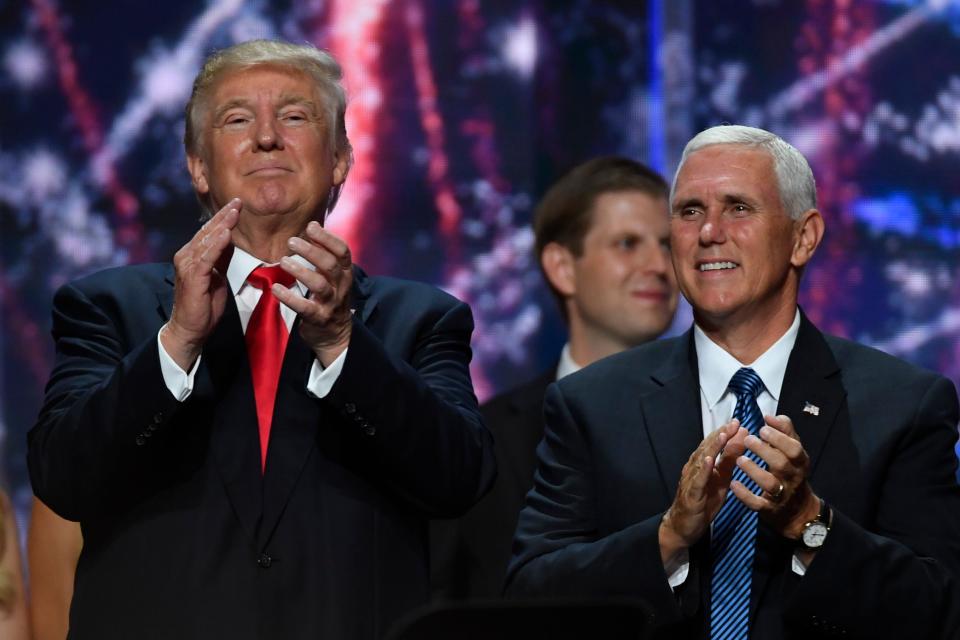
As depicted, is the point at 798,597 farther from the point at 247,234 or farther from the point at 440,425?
the point at 247,234

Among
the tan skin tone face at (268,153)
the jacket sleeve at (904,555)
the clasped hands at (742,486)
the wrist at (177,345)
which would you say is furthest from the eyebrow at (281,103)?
the jacket sleeve at (904,555)

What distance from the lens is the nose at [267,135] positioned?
8.72ft

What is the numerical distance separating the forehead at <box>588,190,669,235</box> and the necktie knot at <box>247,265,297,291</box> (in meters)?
1.71

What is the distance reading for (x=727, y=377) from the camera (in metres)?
2.81

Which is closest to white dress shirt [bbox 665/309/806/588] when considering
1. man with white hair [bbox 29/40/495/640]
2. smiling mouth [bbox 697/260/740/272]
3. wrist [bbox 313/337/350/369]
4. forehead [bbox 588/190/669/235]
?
smiling mouth [bbox 697/260/740/272]

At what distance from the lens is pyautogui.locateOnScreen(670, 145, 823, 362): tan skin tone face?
282 centimetres

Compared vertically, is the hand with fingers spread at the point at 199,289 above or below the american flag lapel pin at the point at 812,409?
above

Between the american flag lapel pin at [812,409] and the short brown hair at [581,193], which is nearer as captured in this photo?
the american flag lapel pin at [812,409]

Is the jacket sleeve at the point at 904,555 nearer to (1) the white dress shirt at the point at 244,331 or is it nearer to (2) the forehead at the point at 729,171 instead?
(2) the forehead at the point at 729,171

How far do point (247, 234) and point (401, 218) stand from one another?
2.64 meters

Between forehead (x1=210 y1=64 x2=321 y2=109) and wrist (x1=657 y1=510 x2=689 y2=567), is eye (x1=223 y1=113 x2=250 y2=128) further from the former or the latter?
wrist (x1=657 y1=510 x2=689 y2=567)

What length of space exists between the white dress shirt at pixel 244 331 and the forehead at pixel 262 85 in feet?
0.91

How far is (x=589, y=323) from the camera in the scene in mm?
4160

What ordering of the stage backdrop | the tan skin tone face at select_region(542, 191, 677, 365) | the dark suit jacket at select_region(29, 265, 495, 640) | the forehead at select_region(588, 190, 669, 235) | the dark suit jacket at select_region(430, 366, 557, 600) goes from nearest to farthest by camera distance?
the dark suit jacket at select_region(29, 265, 495, 640) → the dark suit jacket at select_region(430, 366, 557, 600) → the tan skin tone face at select_region(542, 191, 677, 365) → the forehead at select_region(588, 190, 669, 235) → the stage backdrop
